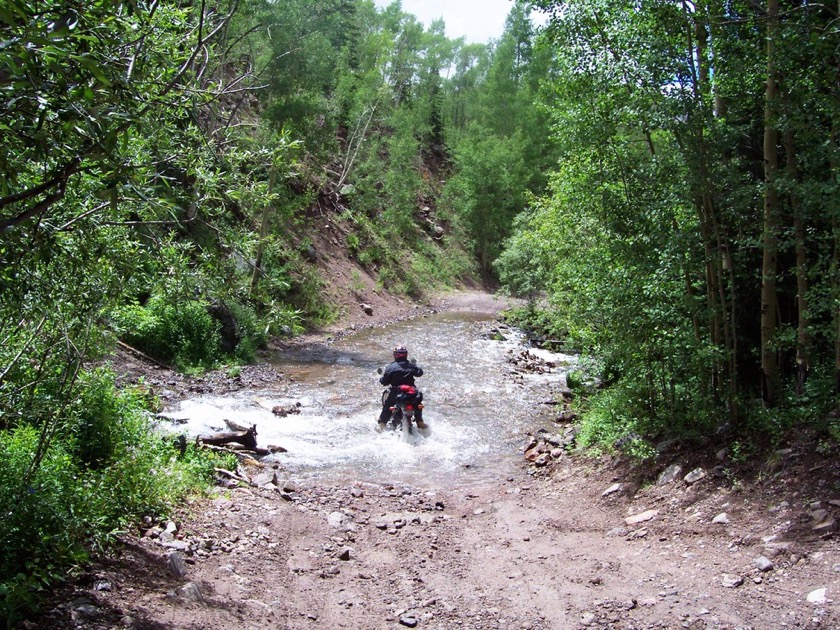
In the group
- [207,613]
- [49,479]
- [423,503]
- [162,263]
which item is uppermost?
[162,263]

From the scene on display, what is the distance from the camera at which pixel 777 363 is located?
25.6ft

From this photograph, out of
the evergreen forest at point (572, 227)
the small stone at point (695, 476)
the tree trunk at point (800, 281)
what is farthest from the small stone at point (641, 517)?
the tree trunk at point (800, 281)

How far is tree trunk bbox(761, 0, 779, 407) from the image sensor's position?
6.72 metres

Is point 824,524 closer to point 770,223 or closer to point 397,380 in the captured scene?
point 770,223

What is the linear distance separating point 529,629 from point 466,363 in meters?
13.9

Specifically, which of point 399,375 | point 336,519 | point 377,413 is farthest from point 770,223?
point 377,413

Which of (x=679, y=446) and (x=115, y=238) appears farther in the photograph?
(x=679, y=446)

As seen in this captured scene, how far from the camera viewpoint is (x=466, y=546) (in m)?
6.97

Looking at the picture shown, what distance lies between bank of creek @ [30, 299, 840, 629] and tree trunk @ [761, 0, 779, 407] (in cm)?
113

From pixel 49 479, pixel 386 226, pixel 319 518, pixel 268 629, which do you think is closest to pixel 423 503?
pixel 319 518

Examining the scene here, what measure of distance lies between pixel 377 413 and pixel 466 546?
248 inches

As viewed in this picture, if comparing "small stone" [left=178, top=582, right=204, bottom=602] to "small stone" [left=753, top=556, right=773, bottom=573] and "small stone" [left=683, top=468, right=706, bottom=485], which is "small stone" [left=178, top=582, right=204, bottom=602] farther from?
"small stone" [left=683, top=468, right=706, bottom=485]

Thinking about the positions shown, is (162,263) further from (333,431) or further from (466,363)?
(466,363)

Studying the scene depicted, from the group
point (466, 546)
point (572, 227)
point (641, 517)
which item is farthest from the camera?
point (572, 227)
